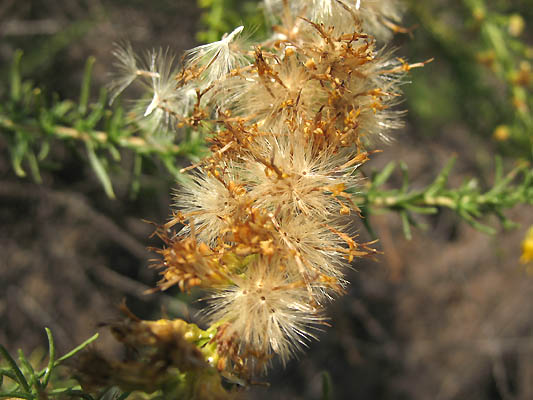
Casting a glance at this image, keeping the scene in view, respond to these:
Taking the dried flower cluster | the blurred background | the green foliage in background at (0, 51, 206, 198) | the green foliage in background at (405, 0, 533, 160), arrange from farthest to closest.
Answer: the blurred background < the green foliage in background at (405, 0, 533, 160) < the green foliage in background at (0, 51, 206, 198) < the dried flower cluster

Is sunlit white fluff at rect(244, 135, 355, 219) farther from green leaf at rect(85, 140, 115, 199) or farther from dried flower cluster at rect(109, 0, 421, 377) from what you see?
green leaf at rect(85, 140, 115, 199)

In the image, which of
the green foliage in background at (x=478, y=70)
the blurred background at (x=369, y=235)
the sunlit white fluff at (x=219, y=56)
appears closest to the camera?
the sunlit white fluff at (x=219, y=56)

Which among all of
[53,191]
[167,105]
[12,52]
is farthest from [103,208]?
[167,105]

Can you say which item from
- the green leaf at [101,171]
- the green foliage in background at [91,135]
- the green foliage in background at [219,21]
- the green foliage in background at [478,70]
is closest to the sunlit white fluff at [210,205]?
the green foliage in background at [91,135]

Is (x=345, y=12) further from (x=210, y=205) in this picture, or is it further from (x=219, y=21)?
(x=219, y=21)

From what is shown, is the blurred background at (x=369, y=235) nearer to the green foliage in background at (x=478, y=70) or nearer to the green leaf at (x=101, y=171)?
the green foliage in background at (x=478, y=70)

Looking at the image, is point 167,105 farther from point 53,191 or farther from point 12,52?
point 12,52

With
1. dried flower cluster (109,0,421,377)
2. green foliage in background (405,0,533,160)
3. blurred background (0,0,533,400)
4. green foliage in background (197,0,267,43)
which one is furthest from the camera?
blurred background (0,0,533,400)

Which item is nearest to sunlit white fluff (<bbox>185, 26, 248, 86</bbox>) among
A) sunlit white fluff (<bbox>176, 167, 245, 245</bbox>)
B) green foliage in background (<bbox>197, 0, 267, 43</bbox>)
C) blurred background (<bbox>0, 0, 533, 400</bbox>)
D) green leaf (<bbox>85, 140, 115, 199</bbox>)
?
sunlit white fluff (<bbox>176, 167, 245, 245</bbox>)
